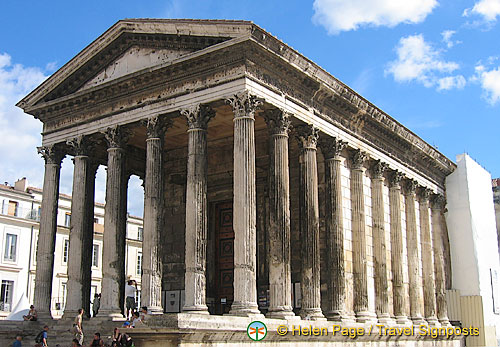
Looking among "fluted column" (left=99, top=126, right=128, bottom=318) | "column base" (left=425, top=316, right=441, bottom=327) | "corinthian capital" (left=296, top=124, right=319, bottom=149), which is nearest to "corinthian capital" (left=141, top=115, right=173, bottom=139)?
"fluted column" (left=99, top=126, right=128, bottom=318)

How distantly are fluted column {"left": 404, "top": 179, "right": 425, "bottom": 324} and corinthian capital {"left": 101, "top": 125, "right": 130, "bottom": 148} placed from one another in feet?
36.4

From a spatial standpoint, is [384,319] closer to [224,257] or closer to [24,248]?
[224,257]

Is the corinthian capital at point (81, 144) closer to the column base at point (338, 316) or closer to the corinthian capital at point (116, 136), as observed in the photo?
the corinthian capital at point (116, 136)

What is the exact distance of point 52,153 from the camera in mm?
19750

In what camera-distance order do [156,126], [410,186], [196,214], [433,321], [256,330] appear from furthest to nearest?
1. [410,186]
2. [433,321]
3. [156,126]
4. [196,214]
5. [256,330]

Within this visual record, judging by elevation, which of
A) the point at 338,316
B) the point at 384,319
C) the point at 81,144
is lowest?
the point at 384,319

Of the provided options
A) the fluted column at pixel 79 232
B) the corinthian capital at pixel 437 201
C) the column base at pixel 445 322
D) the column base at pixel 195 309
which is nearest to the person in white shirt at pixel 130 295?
the fluted column at pixel 79 232

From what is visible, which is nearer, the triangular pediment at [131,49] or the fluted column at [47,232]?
the triangular pediment at [131,49]

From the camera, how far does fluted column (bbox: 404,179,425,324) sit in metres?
22.2

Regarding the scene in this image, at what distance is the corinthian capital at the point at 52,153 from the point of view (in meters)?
19.7

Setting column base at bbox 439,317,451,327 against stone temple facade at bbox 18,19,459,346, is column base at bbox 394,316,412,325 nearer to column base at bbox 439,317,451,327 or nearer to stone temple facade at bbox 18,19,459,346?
stone temple facade at bbox 18,19,459,346

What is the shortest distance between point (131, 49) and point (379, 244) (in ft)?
33.0

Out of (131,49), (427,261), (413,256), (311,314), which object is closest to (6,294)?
(131,49)

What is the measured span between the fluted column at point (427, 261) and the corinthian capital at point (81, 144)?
1320 centimetres
